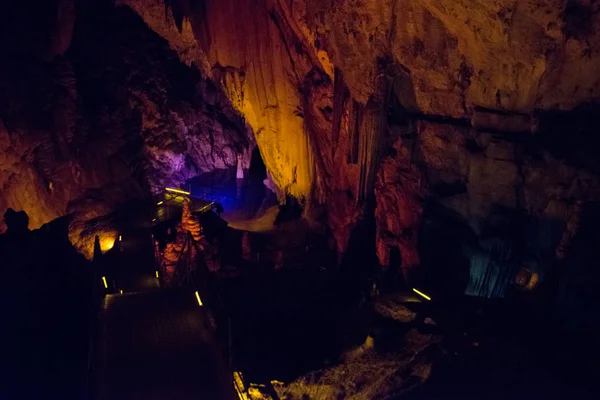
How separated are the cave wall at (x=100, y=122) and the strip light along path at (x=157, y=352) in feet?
26.8

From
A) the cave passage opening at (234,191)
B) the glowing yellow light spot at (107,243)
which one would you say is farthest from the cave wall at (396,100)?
the glowing yellow light spot at (107,243)

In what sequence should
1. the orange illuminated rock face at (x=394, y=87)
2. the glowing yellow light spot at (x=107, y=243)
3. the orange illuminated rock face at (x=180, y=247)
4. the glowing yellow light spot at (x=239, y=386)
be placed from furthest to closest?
the glowing yellow light spot at (x=107, y=243) → the orange illuminated rock face at (x=180, y=247) → the orange illuminated rock face at (x=394, y=87) → the glowing yellow light spot at (x=239, y=386)

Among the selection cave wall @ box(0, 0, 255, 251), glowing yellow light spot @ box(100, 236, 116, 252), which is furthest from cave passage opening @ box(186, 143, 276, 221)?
glowing yellow light spot @ box(100, 236, 116, 252)

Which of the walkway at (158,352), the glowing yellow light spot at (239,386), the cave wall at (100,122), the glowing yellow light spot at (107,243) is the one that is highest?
the cave wall at (100,122)

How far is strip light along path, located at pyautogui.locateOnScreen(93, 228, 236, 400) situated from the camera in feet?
25.6

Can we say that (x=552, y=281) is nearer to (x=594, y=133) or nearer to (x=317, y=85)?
(x=594, y=133)

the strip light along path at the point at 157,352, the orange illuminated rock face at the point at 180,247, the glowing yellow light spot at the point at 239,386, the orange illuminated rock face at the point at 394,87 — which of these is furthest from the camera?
the orange illuminated rock face at the point at 180,247

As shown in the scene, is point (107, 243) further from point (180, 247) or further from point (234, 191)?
point (234, 191)

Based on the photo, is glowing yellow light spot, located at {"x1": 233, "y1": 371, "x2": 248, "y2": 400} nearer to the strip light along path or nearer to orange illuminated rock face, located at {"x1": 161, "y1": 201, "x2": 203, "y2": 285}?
the strip light along path

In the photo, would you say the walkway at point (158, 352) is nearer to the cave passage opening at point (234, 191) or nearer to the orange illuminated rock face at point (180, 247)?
the orange illuminated rock face at point (180, 247)

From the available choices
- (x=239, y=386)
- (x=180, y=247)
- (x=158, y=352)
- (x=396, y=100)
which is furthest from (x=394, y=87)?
(x=158, y=352)

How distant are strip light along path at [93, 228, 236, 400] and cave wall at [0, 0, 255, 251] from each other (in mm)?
8180

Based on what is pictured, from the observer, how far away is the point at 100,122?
20.3 meters

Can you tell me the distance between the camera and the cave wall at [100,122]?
1805cm
